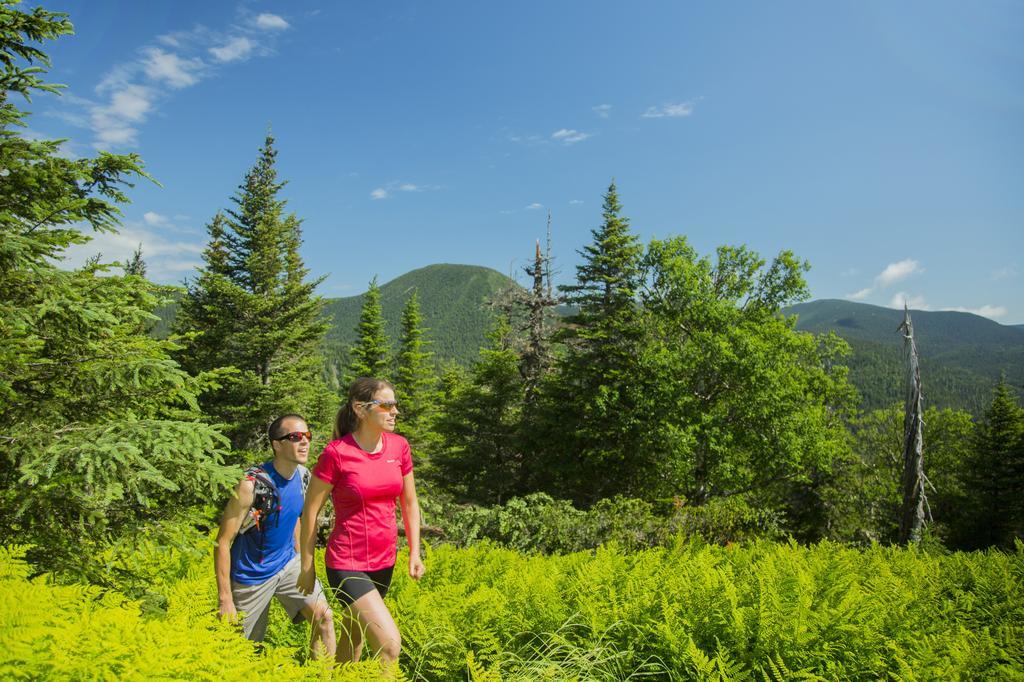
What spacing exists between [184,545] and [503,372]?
21.7 metres

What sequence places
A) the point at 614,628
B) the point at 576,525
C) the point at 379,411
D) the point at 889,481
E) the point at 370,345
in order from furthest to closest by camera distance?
1. the point at 370,345
2. the point at 889,481
3. the point at 576,525
4. the point at 614,628
5. the point at 379,411

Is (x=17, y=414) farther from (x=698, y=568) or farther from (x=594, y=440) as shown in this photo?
(x=594, y=440)

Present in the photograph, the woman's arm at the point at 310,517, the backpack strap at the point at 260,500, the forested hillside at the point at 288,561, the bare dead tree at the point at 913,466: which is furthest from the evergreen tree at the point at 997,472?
the backpack strap at the point at 260,500

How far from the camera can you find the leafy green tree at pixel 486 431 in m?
24.8

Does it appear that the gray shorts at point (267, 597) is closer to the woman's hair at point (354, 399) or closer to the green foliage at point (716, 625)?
the green foliage at point (716, 625)

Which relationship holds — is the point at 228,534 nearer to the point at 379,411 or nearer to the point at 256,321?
the point at 379,411

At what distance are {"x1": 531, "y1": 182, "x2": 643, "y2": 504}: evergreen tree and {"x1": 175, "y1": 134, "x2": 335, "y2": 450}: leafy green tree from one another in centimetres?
1003

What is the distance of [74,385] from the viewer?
422cm

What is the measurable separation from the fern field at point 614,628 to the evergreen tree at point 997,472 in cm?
3549

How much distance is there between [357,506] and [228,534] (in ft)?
2.84

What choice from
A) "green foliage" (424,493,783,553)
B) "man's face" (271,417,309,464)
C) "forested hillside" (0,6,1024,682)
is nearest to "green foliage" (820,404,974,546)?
"green foliage" (424,493,783,553)

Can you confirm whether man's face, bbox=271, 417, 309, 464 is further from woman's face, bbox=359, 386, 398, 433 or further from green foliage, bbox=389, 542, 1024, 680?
green foliage, bbox=389, 542, 1024, 680

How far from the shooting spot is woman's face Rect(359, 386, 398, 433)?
329cm

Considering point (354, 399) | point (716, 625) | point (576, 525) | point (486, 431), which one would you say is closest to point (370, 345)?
point (486, 431)
